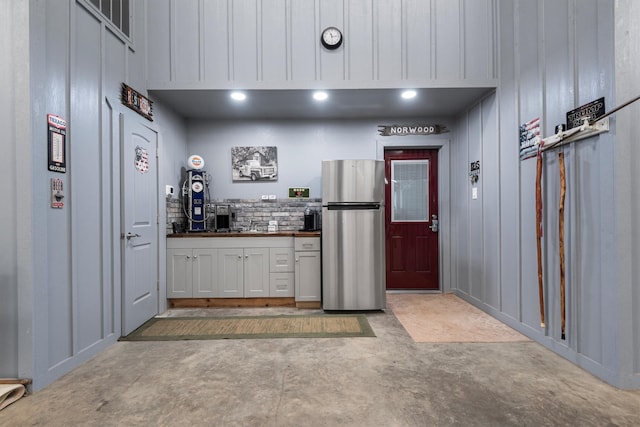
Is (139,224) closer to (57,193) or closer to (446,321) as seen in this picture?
(57,193)

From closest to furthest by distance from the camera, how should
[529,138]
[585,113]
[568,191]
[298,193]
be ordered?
[585,113] → [568,191] → [529,138] → [298,193]

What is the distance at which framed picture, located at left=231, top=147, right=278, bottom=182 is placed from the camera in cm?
459

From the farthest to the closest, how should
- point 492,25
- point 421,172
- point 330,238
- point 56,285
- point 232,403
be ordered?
1. point 421,172
2. point 330,238
3. point 492,25
4. point 56,285
5. point 232,403

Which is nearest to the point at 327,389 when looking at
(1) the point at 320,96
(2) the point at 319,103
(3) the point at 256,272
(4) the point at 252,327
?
(4) the point at 252,327

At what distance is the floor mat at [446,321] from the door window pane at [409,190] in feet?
3.90

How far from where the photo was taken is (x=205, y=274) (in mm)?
4008

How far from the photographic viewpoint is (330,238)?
3.81 metres

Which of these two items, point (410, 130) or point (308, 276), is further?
point (410, 130)

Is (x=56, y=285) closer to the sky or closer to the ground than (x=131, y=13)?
closer to the ground

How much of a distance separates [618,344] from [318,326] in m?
2.34

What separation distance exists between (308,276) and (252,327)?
97 cm

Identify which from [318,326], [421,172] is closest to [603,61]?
[421,172]

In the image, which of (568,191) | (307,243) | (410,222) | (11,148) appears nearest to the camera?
(11,148)

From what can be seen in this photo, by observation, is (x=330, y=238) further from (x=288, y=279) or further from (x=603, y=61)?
(x=603, y=61)
